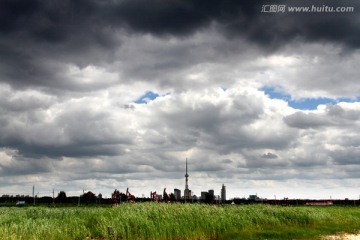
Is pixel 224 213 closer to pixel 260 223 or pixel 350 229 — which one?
pixel 260 223

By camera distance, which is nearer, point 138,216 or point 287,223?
point 138,216

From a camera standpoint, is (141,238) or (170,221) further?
(170,221)

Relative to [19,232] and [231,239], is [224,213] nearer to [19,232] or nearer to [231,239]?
[231,239]

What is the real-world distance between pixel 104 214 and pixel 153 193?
4402mm

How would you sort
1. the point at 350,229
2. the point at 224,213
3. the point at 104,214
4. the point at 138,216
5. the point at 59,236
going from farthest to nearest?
1. the point at 350,229
2. the point at 224,213
3. the point at 104,214
4. the point at 138,216
5. the point at 59,236

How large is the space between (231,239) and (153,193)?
25.9 ft

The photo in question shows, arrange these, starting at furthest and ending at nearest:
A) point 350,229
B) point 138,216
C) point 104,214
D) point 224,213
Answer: point 350,229, point 224,213, point 104,214, point 138,216

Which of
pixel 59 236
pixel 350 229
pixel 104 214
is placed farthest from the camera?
pixel 350 229

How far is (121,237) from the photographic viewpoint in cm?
2555

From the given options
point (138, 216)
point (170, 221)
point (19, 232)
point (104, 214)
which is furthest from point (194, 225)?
point (19, 232)

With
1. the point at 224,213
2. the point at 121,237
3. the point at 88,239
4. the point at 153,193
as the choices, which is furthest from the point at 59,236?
the point at 224,213

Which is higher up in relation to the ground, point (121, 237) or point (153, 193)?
point (153, 193)

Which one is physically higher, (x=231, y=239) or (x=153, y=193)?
(x=153, y=193)

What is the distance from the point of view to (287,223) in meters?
36.4
